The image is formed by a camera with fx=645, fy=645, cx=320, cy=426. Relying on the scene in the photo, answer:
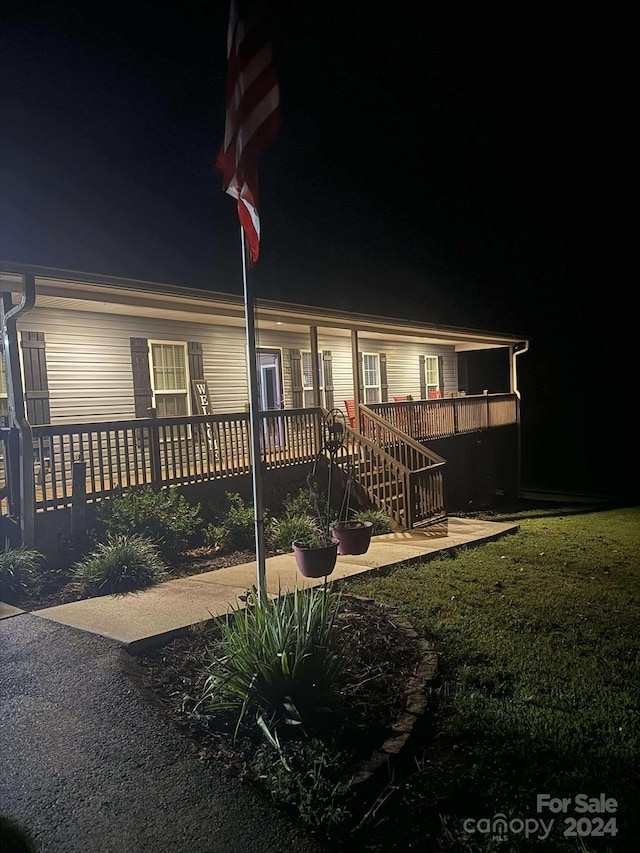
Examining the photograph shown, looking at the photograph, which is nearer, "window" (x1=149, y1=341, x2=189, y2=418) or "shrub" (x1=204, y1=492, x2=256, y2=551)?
"shrub" (x1=204, y1=492, x2=256, y2=551)

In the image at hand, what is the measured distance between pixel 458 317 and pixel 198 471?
36.4 ft

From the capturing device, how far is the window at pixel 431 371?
20.7 m

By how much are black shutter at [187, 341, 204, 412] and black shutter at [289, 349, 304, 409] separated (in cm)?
291

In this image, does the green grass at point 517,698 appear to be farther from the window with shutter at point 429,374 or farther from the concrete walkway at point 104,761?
the window with shutter at point 429,374

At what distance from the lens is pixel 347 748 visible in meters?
3.47

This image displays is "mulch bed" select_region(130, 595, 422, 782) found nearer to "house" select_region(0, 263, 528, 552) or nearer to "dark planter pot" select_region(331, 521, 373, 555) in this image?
"dark planter pot" select_region(331, 521, 373, 555)

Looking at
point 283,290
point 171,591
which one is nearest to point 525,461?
point 283,290

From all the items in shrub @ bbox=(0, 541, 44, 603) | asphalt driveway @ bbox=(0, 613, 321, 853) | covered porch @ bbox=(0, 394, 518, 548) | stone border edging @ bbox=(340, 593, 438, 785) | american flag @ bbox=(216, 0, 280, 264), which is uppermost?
american flag @ bbox=(216, 0, 280, 264)

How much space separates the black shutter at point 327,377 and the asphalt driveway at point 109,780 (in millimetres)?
12177

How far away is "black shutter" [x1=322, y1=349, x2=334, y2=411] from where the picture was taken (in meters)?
16.2

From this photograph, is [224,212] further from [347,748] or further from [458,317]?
[347,748]

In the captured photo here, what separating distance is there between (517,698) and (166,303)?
809cm

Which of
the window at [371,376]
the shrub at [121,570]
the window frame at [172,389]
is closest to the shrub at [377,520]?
the shrub at [121,570]

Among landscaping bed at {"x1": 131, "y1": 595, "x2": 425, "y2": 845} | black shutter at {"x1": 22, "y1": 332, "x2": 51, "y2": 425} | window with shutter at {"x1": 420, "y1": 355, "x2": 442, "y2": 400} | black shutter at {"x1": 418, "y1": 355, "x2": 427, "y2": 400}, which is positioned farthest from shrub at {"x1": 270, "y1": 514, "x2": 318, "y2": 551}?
window with shutter at {"x1": 420, "y1": 355, "x2": 442, "y2": 400}
